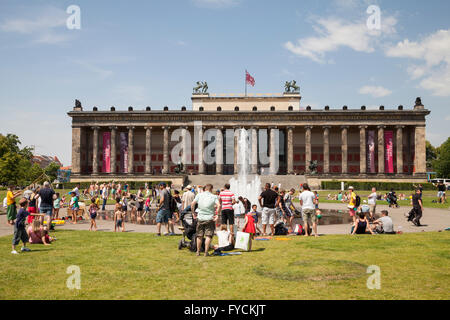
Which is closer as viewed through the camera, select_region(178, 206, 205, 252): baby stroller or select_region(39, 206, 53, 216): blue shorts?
select_region(178, 206, 205, 252): baby stroller

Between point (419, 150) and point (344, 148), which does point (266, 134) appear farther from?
point (419, 150)

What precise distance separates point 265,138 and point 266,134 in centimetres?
85

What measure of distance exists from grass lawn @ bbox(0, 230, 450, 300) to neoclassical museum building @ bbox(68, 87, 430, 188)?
49.5 meters

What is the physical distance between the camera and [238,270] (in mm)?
8648

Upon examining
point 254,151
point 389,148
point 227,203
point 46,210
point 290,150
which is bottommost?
point 46,210

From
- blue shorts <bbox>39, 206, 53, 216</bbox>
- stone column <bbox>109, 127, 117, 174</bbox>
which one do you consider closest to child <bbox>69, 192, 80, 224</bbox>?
blue shorts <bbox>39, 206, 53, 216</bbox>

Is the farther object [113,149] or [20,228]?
[113,149]

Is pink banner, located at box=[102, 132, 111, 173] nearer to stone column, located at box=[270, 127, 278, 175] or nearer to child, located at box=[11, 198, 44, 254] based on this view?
stone column, located at box=[270, 127, 278, 175]

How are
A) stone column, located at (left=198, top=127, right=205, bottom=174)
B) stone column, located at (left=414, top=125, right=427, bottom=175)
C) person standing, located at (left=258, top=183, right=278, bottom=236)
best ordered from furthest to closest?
stone column, located at (left=198, top=127, right=205, bottom=174) → stone column, located at (left=414, top=125, right=427, bottom=175) → person standing, located at (left=258, top=183, right=278, bottom=236)

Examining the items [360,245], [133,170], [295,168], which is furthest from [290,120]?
[360,245]

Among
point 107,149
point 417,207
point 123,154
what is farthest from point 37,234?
point 107,149

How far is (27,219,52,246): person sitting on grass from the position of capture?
12.3 m
